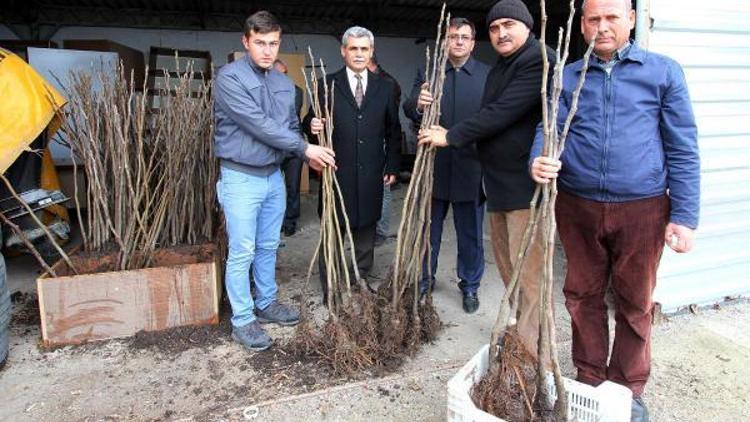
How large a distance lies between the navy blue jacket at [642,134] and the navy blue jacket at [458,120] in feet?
3.16

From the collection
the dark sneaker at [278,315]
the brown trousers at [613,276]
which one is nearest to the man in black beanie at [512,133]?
the brown trousers at [613,276]

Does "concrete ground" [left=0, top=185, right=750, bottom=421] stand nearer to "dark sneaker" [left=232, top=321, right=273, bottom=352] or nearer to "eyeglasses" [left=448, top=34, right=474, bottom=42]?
"dark sneaker" [left=232, top=321, right=273, bottom=352]

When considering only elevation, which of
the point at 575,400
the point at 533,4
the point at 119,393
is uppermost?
the point at 533,4

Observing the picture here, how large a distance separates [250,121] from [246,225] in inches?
19.3

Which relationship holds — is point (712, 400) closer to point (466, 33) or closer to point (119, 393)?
point (466, 33)

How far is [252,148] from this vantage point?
227 centimetres

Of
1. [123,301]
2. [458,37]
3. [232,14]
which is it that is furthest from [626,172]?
[232,14]

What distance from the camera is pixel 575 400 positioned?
58.8 inches

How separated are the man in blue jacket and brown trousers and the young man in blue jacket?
1.12 m

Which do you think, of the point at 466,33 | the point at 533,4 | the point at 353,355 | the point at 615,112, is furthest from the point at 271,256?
the point at 533,4

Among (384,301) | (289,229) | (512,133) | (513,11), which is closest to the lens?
(513,11)

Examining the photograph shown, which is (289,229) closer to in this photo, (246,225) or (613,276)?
(246,225)

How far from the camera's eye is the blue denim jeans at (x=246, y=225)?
2309mm

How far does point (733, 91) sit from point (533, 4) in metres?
5.25
